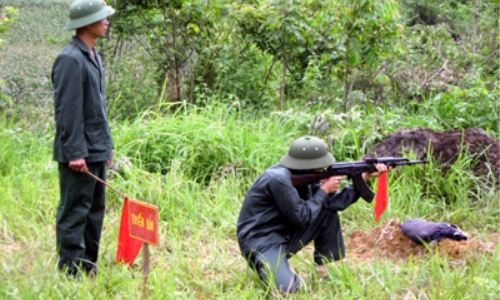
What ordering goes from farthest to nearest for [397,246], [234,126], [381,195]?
[234,126] < [397,246] < [381,195]

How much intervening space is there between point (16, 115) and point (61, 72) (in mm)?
4050

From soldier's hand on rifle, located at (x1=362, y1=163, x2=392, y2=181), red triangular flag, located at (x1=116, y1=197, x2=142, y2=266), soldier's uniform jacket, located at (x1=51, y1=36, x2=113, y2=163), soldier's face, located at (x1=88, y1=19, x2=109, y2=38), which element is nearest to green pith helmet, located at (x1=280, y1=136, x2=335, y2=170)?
soldier's hand on rifle, located at (x1=362, y1=163, x2=392, y2=181)

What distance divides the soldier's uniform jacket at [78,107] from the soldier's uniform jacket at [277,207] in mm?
988

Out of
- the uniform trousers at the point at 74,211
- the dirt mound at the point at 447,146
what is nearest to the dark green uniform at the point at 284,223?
the uniform trousers at the point at 74,211

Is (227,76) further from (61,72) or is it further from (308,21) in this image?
(61,72)

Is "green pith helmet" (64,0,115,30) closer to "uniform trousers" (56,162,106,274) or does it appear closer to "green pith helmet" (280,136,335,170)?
"uniform trousers" (56,162,106,274)

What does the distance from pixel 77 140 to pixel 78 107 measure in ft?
0.64

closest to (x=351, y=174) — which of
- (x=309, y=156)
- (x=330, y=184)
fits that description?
(x=330, y=184)

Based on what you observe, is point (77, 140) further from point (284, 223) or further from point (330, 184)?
point (330, 184)

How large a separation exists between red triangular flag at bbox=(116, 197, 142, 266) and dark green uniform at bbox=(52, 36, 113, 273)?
0.20 m

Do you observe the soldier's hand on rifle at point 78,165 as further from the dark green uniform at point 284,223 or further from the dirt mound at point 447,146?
the dirt mound at point 447,146

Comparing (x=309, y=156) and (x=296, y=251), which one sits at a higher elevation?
(x=309, y=156)

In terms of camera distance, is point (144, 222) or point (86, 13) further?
point (86, 13)

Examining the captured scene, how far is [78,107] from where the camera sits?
12.9ft
